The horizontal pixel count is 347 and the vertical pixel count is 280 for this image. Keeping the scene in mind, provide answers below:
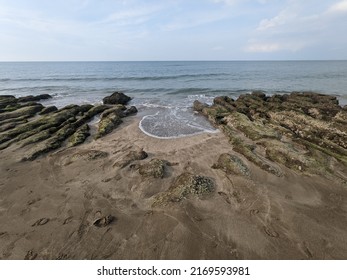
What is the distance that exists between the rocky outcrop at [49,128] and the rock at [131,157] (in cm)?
394

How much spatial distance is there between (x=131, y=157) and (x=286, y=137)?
8.97 metres

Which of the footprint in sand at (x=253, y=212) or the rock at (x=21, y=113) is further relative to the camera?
the rock at (x=21, y=113)

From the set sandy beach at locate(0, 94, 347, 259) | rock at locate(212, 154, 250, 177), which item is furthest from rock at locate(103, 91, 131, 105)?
rock at locate(212, 154, 250, 177)

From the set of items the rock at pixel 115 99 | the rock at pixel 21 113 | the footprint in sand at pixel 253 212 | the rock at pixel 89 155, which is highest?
the footprint in sand at pixel 253 212

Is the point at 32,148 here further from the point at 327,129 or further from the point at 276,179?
the point at 327,129

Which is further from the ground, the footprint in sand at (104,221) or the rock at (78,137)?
the footprint in sand at (104,221)

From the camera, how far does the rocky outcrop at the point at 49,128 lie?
1275 centimetres

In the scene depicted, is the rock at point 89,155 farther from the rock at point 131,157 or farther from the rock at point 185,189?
the rock at point 185,189

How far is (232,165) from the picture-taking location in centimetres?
975

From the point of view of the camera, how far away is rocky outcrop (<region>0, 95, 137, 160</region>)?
1275 cm

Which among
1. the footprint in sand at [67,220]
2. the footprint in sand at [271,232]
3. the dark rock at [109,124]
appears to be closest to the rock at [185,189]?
the footprint in sand at [271,232]

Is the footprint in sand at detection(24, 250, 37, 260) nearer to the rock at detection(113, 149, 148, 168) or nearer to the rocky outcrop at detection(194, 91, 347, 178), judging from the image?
the rock at detection(113, 149, 148, 168)

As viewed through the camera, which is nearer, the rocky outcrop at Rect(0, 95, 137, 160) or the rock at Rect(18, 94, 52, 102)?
the rocky outcrop at Rect(0, 95, 137, 160)

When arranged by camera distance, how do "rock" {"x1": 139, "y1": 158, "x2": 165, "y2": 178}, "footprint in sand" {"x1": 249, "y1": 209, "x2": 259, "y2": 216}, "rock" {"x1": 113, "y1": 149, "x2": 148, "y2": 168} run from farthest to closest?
"rock" {"x1": 113, "y1": 149, "x2": 148, "y2": 168}, "rock" {"x1": 139, "y1": 158, "x2": 165, "y2": 178}, "footprint in sand" {"x1": 249, "y1": 209, "x2": 259, "y2": 216}
